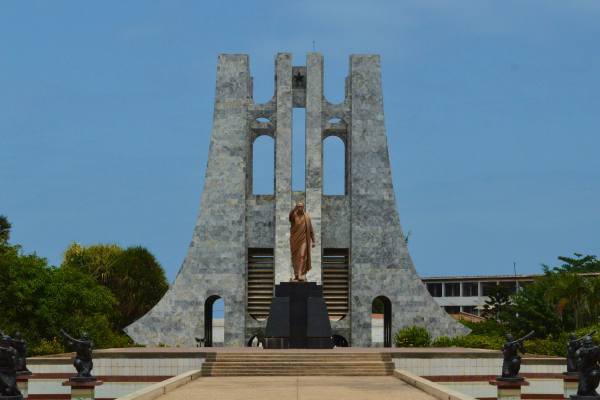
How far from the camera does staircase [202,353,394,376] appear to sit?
64.8 ft

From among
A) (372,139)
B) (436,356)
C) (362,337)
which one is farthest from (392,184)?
(436,356)

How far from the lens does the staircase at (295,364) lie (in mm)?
19766

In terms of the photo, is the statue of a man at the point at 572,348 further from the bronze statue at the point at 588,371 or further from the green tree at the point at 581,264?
the green tree at the point at 581,264

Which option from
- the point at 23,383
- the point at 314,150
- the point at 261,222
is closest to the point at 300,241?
the point at 23,383

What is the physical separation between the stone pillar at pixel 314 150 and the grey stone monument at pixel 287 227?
1.8 inches

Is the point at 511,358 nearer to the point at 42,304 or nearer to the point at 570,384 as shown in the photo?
the point at 570,384

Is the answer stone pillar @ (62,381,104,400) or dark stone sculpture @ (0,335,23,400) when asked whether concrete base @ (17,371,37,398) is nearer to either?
stone pillar @ (62,381,104,400)

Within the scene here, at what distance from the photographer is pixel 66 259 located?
51219 millimetres

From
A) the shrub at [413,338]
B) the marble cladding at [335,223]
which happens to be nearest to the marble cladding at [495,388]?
the shrub at [413,338]

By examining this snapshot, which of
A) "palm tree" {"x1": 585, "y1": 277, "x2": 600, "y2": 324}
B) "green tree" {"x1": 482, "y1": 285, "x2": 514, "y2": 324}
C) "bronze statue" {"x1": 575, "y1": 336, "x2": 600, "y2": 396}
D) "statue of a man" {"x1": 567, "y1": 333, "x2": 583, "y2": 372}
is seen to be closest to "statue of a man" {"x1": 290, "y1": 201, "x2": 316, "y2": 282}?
"statue of a man" {"x1": 567, "y1": 333, "x2": 583, "y2": 372}

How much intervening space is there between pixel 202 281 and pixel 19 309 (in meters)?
7.99

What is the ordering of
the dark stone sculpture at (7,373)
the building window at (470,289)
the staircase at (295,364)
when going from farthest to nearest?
1. the building window at (470,289)
2. the staircase at (295,364)
3. the dark stone sculpture at (7,373)

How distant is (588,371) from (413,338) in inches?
786

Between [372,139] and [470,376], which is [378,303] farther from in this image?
[470,376]
